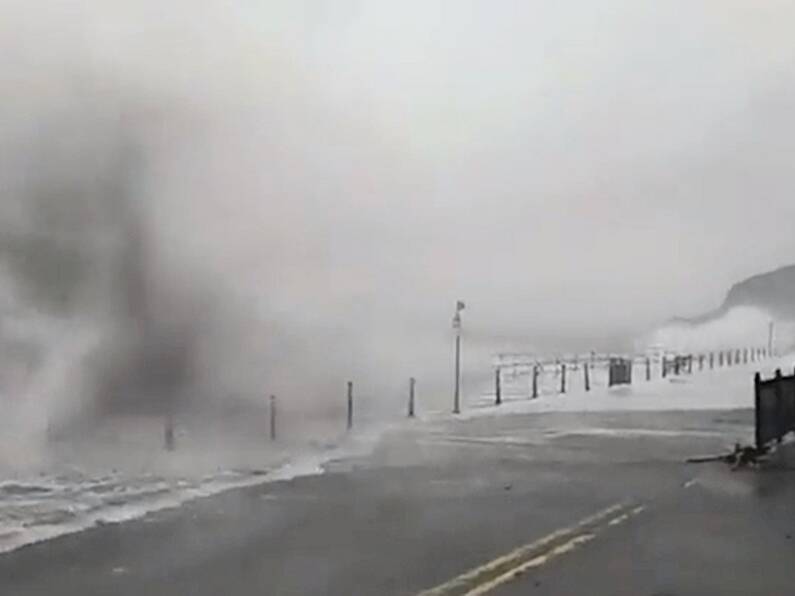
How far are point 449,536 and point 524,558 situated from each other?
884 millimetres

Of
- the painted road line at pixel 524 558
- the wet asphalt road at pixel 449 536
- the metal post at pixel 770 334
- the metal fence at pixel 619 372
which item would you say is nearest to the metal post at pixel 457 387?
the metal fence at pixel 619 372

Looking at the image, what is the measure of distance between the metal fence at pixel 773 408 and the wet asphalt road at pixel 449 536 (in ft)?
3.82

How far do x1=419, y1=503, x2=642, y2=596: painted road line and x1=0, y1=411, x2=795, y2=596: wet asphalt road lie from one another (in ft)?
0.09

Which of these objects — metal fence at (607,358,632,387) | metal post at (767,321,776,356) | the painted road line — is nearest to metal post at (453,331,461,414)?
metal fence at (607,358,632,387)

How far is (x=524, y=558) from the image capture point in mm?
6469

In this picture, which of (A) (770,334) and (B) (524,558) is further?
(A) (770,334)

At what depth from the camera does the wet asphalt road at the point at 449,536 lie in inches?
230

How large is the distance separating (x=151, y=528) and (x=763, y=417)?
752 centimetres

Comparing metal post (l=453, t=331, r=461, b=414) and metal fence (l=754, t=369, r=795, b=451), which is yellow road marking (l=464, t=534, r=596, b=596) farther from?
metal post (l=453, t=331, r=461, b=414)

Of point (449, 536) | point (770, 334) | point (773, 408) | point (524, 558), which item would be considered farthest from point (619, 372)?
point (524, 558)

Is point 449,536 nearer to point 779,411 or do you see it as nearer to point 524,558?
point 524,558

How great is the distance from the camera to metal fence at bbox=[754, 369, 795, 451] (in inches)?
508

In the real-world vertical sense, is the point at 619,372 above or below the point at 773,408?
above

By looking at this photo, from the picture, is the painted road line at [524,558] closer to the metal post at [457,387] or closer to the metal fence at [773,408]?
the metal fence at [773,408]
